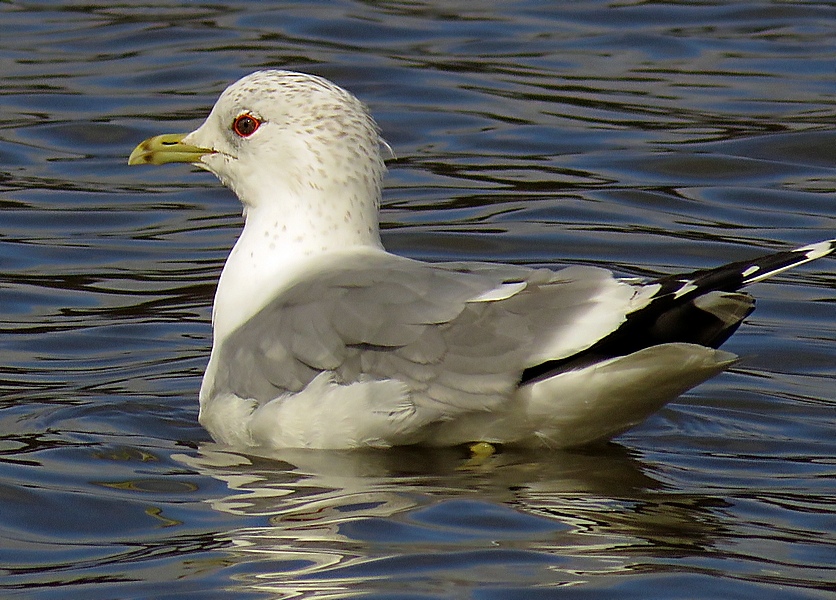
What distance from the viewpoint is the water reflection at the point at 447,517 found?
15.8ft

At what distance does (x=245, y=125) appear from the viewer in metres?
6.79

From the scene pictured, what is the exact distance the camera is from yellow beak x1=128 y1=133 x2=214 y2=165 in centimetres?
702

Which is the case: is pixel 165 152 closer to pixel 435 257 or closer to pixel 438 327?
pixel 438 327

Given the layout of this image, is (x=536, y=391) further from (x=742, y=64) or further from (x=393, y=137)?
(x=742, y=64)

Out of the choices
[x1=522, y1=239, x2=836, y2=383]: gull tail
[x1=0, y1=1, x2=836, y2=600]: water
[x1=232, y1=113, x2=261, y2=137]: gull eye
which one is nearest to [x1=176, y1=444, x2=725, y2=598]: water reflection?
[x1=0, y1=1, x2=836, y2=600]: water

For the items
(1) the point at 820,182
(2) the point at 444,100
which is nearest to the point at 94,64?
(2) the point at 444,100

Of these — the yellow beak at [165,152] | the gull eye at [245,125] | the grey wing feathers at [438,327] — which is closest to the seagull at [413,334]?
the grey wing feathers at [438,327]

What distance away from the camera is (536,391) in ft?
18.5

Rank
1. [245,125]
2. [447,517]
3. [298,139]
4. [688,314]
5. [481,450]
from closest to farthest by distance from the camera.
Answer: [447,517], [688,314], [481,450], [298,139], [245,125]

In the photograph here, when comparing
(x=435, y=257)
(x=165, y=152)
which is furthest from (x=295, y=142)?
(x=435, y=257)

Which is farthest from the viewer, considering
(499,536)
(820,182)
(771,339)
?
(820,182)

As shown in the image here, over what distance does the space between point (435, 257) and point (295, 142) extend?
8.99 ft

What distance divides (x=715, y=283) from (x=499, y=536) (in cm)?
104

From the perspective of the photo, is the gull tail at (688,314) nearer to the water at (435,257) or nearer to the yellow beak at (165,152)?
the water at (435,257)
